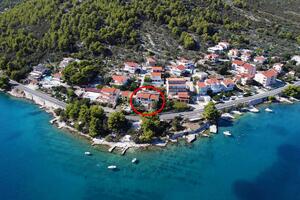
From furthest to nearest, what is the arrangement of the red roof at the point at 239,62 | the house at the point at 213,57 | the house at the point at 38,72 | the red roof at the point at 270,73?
the house at the point at 213,57, the red roof at the point at 239,62, the house at the point at 38,72, the red roof at the point at 270,73

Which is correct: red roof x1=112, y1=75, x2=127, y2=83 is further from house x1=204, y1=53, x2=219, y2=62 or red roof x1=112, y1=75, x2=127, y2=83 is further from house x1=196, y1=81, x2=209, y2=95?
house x1=204, y1=53, x2=219, y2=62

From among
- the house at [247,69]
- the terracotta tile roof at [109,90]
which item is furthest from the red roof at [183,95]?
the house at [247,69]

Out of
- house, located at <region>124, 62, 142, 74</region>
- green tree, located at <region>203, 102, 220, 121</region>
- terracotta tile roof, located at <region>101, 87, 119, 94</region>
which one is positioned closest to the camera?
green tree, located at <region>203, 102, 220, 121</region>

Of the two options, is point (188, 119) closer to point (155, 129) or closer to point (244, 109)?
point (155, 129)

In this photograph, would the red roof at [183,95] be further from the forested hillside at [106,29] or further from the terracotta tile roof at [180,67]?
the forested hillside at [106,29]

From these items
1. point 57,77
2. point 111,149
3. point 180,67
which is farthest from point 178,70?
point 111,149

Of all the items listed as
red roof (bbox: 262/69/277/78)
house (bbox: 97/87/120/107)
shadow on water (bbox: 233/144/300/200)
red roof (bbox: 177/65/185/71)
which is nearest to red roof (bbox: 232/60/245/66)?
red roof (bbox: 262/69/277/78)

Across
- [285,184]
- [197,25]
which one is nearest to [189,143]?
[285,184]
